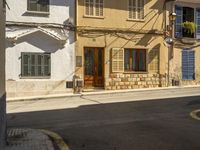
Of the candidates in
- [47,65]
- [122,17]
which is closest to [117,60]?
[122,17]

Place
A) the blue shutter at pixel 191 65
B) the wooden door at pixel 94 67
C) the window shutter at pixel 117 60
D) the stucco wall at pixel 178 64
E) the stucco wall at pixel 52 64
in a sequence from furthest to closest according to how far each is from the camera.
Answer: the blue shutter at pixel 191 65 → the stucco wall at pixel 178 64 → the window shutter at pixel 117 60 → the wooden door at pixel 94 67 → the stucco wall at pixel 52 64

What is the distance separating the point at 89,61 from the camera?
21.6 m

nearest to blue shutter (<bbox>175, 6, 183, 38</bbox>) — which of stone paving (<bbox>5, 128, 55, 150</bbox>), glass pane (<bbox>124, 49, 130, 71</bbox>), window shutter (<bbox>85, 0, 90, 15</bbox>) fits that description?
glass pane (<bbox>124, 49, 130, 71</bbox>)

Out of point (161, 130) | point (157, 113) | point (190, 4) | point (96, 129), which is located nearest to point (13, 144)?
point (96, 129)

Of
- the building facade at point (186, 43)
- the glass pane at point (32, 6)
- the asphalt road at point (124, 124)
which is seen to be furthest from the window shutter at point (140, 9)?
the asphalt road at point (124, 124)

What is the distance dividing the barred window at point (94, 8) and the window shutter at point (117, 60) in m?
2.23

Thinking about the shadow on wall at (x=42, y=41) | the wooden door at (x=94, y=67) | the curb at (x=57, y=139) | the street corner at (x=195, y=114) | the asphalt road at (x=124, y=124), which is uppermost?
the shadow on wall at (x=42, y=41)

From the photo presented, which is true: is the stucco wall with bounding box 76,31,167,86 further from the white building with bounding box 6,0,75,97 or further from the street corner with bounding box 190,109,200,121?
the street corner with bounding box 190,109,200,121

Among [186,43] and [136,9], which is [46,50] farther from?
[186,43]

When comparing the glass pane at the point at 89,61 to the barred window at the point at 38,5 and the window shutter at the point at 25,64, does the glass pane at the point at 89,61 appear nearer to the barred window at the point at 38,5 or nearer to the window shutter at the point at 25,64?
the barred window at the point at 38,5

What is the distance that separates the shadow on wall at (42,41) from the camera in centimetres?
1959

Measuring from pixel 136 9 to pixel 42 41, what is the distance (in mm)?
6028

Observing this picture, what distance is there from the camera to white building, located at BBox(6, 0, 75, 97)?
1923 cm

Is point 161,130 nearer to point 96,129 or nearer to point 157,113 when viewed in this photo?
point 96,129
